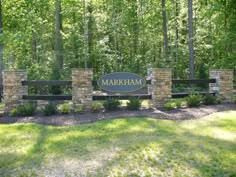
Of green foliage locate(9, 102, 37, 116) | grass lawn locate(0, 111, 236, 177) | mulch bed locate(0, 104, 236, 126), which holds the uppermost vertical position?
green foliage locate(9, 102, 37, 116)

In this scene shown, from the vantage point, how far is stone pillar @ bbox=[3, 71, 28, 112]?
36.3 feet

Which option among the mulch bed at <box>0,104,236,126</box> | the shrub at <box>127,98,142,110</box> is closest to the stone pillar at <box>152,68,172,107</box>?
the mulch bed at <box>0,104,236,126</box>

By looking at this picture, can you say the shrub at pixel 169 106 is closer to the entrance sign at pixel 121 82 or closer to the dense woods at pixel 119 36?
the entrance sign at pixel 121 82

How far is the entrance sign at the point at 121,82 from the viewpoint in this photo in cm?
1126

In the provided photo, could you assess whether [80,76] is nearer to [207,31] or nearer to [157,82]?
[157,82]

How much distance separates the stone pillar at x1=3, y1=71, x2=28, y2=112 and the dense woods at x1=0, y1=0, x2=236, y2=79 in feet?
19.4

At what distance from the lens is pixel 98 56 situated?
67.2 feet

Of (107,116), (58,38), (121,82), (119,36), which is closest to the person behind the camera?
(107,116)

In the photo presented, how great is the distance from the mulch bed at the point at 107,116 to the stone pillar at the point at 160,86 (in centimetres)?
59

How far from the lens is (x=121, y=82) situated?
11.3m

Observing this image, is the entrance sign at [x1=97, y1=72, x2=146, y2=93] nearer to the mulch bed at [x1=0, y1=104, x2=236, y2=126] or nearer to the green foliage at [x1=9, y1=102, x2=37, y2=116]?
the mulch bed at [x1=0, y1=104, x2=236, y2=126]

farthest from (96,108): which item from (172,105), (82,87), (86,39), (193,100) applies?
(86,39)

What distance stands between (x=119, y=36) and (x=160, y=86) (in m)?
11.2

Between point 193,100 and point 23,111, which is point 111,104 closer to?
point 23,111
